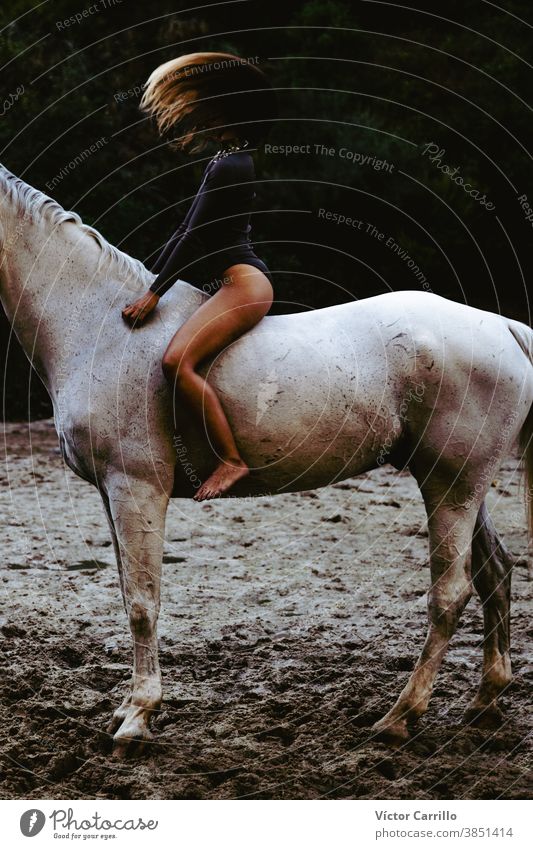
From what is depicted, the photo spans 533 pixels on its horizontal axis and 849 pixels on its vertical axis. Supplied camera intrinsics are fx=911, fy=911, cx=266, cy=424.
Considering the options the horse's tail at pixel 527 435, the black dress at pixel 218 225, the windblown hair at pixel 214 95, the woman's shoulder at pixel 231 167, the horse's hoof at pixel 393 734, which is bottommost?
the horse's hoof at pixel 393 734

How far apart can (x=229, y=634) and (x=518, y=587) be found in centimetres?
214

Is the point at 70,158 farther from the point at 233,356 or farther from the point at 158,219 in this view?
the point at 233,356

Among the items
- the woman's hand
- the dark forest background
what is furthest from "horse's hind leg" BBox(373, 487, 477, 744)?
the dark forest background

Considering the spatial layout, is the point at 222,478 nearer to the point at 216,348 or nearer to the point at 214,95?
the point at 216,348

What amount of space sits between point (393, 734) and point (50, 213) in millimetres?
2765

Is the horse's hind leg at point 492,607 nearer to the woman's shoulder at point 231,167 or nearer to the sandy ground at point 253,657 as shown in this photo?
the sandy ground at point 253,657

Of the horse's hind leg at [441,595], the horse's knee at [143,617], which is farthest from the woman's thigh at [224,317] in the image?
the horse's hind leg at [441,595]

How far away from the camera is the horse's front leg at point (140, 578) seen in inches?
154

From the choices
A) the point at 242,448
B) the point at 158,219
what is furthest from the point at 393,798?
the point at 158,219

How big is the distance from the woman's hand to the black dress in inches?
1.5

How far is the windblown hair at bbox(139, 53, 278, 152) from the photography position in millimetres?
3941

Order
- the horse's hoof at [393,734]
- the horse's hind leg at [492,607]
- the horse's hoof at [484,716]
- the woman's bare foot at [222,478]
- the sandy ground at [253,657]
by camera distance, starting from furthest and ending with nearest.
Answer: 1. the horse's hind leg at [492,607]
2. the horse's hoof at [484,716]
3. the horse's hoof at [393,734]
4. the woman's bare foot at [222,478]
5. the sandy ground at [253,657]

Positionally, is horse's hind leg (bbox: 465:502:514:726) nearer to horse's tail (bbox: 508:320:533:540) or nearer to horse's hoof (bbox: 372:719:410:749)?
horse's tail (bbox: 508:320:533:540)

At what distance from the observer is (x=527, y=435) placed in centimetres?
441
